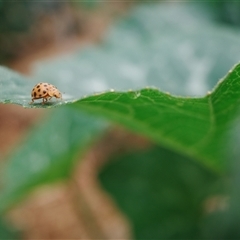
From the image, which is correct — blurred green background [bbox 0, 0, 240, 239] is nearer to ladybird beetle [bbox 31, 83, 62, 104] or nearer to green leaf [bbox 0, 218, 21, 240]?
green leaf [bbox 0, 218, 21, 240]

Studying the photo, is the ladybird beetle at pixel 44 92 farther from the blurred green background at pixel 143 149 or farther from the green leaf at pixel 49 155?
the green leaf at pixel 49 155

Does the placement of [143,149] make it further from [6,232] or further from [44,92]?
[44,92]

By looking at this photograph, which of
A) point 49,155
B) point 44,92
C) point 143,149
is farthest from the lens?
point 143,149

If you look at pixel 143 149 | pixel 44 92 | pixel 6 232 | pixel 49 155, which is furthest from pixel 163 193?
pixel 44 92

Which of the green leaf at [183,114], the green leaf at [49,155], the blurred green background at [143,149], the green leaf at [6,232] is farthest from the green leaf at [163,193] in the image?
the green leaf at [6,232]

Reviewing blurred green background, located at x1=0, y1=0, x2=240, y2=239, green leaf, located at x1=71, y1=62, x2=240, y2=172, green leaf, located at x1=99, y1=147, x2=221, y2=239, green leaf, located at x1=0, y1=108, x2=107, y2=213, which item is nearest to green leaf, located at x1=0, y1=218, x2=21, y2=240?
blurred green background, located at x1=0, y1=0, x2=240, y2=239

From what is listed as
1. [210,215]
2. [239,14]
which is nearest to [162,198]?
[210,215]

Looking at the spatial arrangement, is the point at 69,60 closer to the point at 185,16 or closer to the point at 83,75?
the point at 83,75
